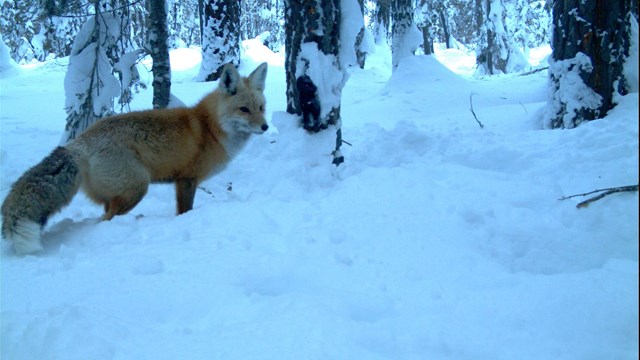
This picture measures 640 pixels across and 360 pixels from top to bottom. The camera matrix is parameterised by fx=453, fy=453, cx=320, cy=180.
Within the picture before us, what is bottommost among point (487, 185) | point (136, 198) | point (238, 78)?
point (136, 198)

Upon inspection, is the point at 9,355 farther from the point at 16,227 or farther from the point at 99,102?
the point at 99,102

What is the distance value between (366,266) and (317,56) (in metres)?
2.80

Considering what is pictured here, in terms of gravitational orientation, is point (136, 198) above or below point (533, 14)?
below

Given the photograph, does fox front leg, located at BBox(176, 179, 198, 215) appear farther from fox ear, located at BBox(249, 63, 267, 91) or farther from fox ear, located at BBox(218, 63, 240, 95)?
fox ear, located at BBox(249, 63, 267, 91)

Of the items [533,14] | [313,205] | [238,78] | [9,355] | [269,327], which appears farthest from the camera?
[533,14]

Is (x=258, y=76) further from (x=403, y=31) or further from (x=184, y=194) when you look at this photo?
(x=403, y=31)

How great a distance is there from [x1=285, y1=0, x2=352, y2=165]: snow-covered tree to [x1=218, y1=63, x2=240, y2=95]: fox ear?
25.6 inches

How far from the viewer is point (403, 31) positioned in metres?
15.1

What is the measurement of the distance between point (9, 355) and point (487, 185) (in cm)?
365

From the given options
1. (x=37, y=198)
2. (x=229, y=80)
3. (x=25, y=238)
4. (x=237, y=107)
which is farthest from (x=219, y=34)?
(x=25, y=238)

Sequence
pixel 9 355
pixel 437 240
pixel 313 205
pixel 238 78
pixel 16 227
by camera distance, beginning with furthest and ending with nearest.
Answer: pixel 238 78, pixel 313 205, pixel 16 227, pixel 437 240, pixel 9 355

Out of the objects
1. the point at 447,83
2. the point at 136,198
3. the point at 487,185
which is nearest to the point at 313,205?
the point at 487,185

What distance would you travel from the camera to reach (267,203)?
422 cm

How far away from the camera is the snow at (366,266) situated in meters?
2.25
